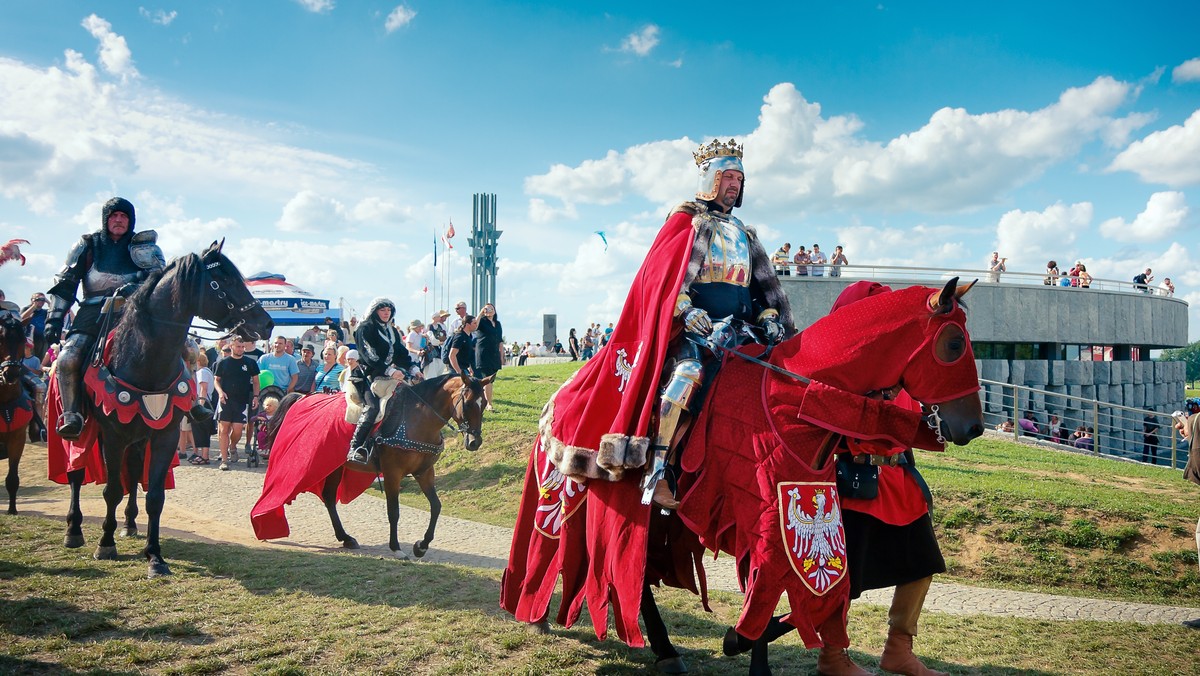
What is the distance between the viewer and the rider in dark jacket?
9109 millimetres

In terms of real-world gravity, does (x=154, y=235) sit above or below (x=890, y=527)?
above

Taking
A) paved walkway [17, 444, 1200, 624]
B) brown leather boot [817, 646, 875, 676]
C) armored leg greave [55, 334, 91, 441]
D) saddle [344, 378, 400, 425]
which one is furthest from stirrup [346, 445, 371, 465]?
brown leather boot [817, 646, 875, 676]

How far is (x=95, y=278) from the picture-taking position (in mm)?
7859

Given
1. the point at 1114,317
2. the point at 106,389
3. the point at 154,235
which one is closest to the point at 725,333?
the point at 106,389

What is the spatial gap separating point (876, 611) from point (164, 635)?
5.58m

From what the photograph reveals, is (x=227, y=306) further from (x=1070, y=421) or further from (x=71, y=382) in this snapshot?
(x=1070, y=421)

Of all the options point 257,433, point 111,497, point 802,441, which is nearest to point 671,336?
point 802,441

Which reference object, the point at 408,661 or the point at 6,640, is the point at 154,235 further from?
the point at 408,661

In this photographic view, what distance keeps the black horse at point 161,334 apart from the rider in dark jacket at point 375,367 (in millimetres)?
1909

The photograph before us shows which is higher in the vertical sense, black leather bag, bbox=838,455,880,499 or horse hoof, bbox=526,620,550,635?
black leather bag, bbox=838,455,880,499

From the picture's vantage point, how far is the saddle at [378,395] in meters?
9.21

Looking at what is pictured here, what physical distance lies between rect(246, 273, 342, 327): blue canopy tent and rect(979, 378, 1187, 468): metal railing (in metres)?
20.8

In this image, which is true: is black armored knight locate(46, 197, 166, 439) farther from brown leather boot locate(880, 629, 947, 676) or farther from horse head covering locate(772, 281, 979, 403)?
brown leather boot locate(880, 629, 947, 676)

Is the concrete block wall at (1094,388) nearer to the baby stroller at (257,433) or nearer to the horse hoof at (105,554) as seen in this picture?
the baby stroller at (257,433)
